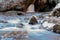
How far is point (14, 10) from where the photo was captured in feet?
56.5

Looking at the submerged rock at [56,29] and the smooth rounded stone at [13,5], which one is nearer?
the submerged rock at [56,29]

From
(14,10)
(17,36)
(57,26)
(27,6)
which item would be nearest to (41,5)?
(27,6)

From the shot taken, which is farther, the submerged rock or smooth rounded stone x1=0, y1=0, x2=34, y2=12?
smooth rounded stone x1=0, y1=0, x2=34, y2=12

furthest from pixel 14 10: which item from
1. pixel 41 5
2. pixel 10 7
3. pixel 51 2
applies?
pixel 51 2

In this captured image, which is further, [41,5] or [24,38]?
[41,5]

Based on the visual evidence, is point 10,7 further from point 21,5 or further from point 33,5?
point 33,5

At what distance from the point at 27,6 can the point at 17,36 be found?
12.9 meters

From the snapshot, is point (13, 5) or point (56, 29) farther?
point (13, 5)

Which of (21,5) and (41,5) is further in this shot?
(41,5)

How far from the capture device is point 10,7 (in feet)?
56.4

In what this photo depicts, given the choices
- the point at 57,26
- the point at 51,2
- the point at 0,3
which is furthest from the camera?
the point at 51,2

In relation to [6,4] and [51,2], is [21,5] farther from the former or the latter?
[51,2]

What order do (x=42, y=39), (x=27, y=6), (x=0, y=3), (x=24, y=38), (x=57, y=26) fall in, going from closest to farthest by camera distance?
(x=24, y=38), (x=42, y=39), (x=57, y=26), (x=0, y=3), (x=27, y=6)

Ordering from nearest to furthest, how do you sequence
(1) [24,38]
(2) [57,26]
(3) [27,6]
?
(1) [24,38] < (2) [57,26] < (3) [27,6]
